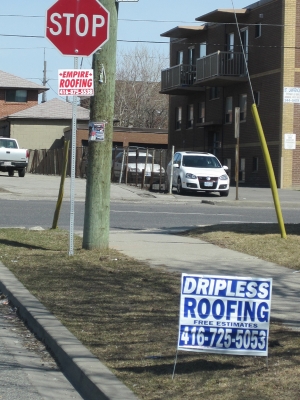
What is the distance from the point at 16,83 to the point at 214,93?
82.5 feet

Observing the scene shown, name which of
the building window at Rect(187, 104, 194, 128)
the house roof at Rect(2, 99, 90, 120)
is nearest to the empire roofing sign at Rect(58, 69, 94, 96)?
the building window at Rect(187, 104, 194, 128)

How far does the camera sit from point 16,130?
5634 centimetres

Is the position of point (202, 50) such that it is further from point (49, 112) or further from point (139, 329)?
point (139, 329)

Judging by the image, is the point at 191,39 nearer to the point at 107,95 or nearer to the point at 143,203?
the point at 143,203

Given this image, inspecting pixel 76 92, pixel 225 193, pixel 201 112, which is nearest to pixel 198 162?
pixel 225 193

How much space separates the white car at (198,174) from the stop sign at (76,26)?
61.2ft

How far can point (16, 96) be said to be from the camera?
63.6 meters

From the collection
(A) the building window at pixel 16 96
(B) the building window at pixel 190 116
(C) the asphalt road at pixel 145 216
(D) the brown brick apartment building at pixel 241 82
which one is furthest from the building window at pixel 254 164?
(A) the building window at pixel 16 96

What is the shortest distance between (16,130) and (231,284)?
52740 millimetres

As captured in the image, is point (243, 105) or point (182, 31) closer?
point (243, 105)

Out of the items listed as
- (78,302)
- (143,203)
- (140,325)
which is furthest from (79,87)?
(143,203)

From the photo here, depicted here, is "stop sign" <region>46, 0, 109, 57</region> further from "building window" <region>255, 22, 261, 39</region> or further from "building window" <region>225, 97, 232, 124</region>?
"building window" <region>225, 97, 232, 124</region>

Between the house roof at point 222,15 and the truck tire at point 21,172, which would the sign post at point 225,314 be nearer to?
the truck tire at point 21,172

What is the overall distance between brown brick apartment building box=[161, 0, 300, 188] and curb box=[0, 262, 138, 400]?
25.0 meters
